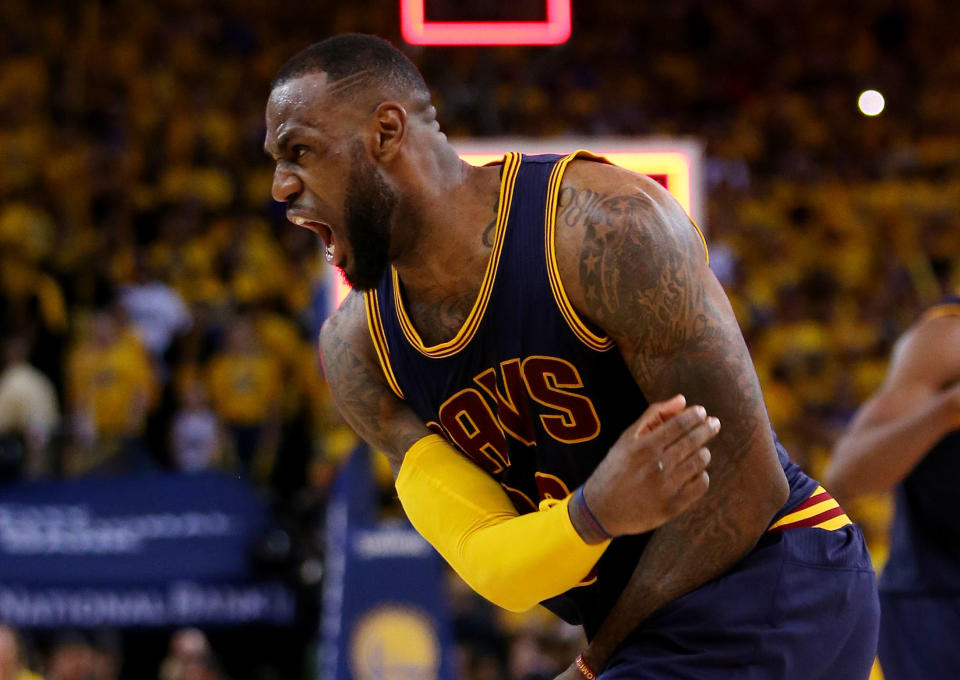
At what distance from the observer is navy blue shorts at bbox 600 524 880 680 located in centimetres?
226

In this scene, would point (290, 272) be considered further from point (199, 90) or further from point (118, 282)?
point (199, 90)

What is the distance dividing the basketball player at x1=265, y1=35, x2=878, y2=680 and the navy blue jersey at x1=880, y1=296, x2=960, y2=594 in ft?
3.99

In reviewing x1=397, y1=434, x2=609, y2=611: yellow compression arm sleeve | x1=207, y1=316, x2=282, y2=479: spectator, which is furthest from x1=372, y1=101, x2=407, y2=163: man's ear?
x1=207, y1=316, x2=282, y2=479: spectator

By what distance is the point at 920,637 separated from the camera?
3523 millimetres

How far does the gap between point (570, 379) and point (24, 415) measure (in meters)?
6.34

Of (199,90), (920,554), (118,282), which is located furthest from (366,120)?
(199,90)

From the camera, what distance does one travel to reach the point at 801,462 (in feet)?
24.4

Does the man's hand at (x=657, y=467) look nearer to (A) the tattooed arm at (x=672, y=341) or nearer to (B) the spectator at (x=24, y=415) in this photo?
(A) the tattooed arm at (x=672, y=341)

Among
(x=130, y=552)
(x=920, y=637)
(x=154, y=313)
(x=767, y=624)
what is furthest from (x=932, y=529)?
(x=154, y=313)

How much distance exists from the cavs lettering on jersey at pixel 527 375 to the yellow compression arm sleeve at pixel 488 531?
9cm

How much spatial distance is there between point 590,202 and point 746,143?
10.3 m

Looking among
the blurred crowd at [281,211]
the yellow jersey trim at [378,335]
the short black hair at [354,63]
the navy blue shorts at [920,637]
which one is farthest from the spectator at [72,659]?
the short black hair at [354,63]

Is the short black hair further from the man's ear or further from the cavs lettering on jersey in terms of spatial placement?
the cavs lettering on jersey

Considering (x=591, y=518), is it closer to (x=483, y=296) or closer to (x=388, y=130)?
(x=483, y=296)
